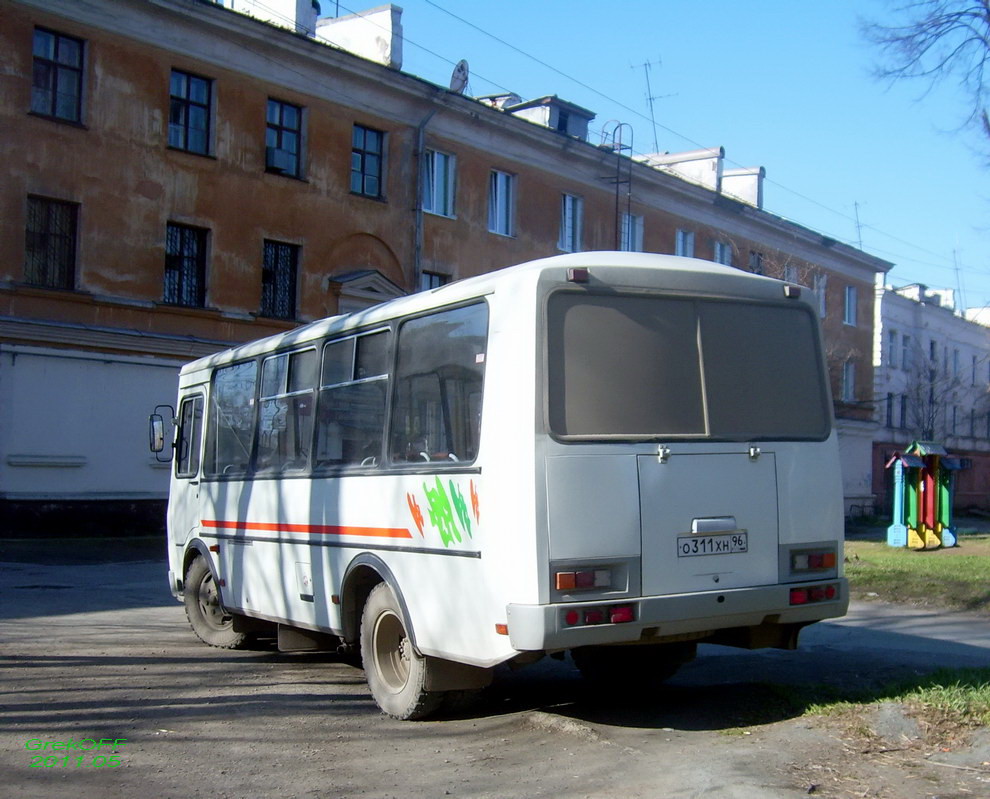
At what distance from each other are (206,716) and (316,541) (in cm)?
143

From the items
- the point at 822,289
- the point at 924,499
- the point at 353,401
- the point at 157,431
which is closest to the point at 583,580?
the point at 353,401

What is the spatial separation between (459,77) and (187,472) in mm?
22117

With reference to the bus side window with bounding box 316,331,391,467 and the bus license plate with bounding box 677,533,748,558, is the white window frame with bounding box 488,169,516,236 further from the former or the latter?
the bus license plate with bounding box 677,533,748,558

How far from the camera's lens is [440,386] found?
710 cm

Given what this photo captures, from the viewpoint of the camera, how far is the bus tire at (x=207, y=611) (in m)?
10.5

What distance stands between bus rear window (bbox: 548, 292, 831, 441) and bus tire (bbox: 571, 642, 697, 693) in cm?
168

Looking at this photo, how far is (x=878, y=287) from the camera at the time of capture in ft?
165

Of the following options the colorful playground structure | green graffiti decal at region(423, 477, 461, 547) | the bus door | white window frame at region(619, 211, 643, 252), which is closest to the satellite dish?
white window frame at region(619, 211, 643, 252)

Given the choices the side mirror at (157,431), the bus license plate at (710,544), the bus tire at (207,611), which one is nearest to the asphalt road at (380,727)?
the bus tire at (207,611)

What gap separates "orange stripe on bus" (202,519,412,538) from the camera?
743cm

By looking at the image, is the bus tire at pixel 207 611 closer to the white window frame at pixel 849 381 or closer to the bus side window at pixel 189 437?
the bus side window at pixel 189 437

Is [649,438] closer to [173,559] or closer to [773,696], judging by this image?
[773,696]

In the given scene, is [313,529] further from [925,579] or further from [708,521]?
[925,579]

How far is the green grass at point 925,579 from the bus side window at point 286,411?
835 centimetres
